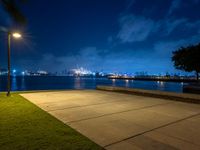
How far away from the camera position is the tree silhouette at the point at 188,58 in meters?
39.9

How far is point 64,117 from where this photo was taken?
7035 millimetres

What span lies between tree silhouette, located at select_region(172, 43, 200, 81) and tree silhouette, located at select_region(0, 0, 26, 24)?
39.0m

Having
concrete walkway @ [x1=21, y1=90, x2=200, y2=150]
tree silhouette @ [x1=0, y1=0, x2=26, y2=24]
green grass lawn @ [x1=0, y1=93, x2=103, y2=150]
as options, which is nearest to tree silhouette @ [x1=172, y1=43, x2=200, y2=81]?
concrete walkway @ [x1=21, y1=90, x2=200, y2=150]

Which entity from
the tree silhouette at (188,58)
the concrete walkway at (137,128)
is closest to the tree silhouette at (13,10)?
the concrete walkway at (137,128)

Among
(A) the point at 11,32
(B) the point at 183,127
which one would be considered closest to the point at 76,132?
(B) the point at 183,127

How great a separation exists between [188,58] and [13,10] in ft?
130

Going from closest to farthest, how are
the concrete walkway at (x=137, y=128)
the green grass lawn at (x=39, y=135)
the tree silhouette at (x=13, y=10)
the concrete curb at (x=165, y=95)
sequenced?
the green grass lawn at (x=39, y=135) < the concrete walkway at (x=137, y=128) < the tree silhouette at (x=13, y=10) < the concrete curb at (x=165, y=95)

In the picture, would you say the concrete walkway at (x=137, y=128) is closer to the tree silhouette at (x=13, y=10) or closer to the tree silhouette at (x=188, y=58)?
the tree silhouette at (x=13, y=10)

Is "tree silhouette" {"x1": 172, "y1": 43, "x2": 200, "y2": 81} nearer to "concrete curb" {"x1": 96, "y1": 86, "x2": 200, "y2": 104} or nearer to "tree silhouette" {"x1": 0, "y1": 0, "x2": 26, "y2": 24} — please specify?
"concrete curb" {"x1": 96, "y1": 86, "x2": 200, "y2": 104}

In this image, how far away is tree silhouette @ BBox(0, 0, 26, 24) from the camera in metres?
9.19

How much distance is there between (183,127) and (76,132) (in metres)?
3.39

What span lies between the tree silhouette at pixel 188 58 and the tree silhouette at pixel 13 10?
39.0 meters

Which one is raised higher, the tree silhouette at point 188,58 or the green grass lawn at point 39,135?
the tree silhouette at point 188,58

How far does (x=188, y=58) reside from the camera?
4069 centimetres
